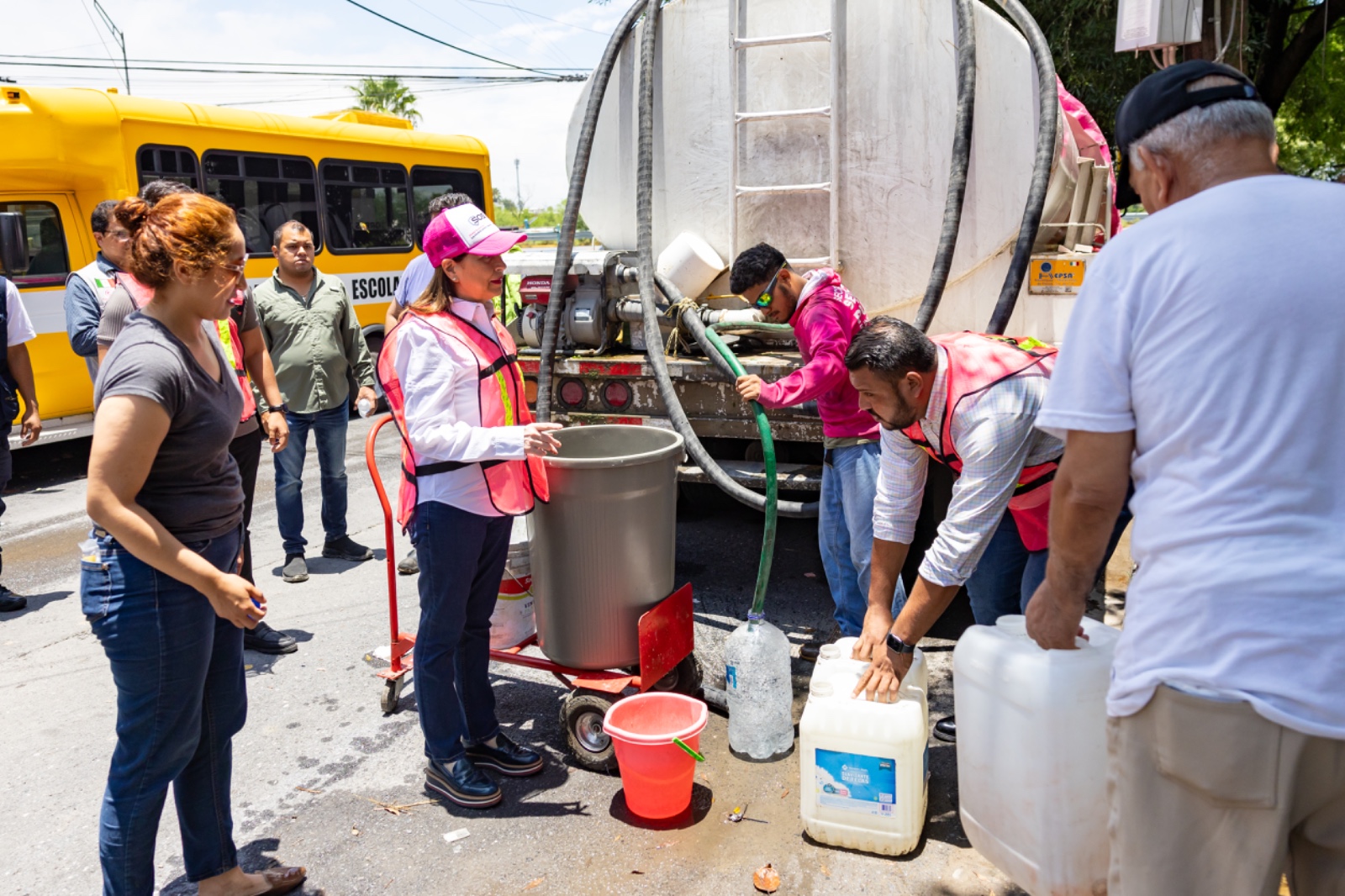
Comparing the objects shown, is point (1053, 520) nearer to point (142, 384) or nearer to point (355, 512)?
point (142, 384)

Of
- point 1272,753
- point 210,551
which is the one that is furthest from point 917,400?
point 210,551

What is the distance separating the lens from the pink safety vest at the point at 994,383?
98.9 inches

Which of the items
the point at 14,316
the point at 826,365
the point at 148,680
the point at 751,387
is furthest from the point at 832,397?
the point at 14,316

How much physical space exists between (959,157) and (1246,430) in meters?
2.87

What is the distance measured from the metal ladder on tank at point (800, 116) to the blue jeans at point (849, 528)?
1.17 meters

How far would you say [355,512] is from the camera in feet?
21.3

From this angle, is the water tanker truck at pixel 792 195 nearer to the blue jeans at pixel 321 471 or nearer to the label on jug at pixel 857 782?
the blue jeans at pixel 321 471

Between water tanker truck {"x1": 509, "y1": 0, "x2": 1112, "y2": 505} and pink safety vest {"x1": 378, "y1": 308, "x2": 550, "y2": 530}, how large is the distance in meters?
1.07

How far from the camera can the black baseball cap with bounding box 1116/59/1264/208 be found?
1501 millimetres

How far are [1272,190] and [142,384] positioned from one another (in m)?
2.03

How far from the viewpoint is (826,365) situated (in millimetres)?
3537

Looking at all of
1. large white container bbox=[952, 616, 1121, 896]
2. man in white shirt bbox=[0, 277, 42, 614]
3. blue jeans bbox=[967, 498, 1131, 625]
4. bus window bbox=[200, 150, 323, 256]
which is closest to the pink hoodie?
blue jeans bbox=[967, 498, 1131, 625]

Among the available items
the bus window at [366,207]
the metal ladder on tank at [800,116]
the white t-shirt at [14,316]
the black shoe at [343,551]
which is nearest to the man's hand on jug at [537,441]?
the metal ladder on tank at [800,116]

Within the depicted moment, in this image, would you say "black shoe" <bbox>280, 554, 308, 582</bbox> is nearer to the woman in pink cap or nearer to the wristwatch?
the woman in pink cap
